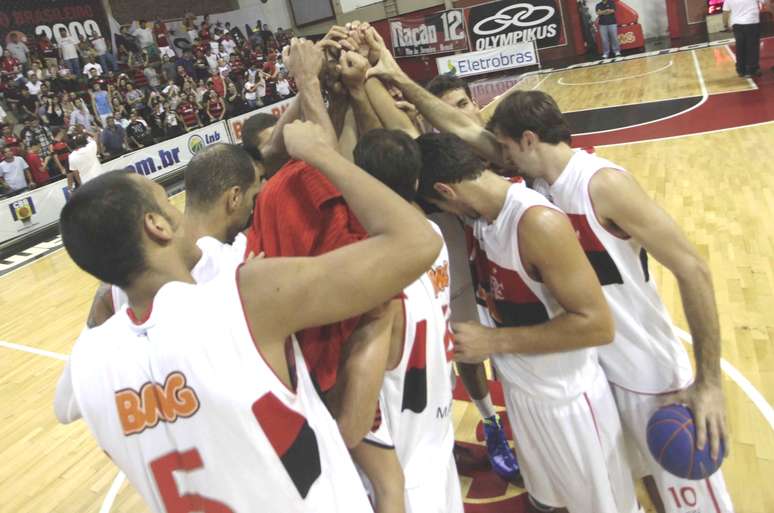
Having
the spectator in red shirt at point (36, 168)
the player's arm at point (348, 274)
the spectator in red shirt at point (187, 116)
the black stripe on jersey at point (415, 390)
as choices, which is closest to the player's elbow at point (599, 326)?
the black stripe on jersey at point (415, 390)

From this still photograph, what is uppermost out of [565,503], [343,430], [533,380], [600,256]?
[600,256]

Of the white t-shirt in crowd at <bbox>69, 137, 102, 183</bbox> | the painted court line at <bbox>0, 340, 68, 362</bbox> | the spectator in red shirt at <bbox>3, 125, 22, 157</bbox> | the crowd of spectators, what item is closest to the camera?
the painted court line at <bbox>0, 340, 68, 362</bbox>

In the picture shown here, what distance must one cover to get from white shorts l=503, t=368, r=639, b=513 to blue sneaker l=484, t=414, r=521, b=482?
2.44 feet

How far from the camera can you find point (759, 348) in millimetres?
3787

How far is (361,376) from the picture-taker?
1517mm

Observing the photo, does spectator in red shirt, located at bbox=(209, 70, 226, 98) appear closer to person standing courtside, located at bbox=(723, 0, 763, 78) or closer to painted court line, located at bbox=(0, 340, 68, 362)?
painted court line, located at bbox=(0, 340, 68, 362)

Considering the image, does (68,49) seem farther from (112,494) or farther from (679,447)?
(679,447)

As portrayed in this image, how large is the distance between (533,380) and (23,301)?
786 centimetres

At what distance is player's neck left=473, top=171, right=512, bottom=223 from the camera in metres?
1.98

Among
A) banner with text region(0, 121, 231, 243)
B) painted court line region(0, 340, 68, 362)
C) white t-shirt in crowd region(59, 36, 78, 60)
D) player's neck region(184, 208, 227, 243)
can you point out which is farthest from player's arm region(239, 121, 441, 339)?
white t-shirt in crowd region(59, 36, 78, 60)

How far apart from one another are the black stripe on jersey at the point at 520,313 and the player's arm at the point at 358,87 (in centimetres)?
83

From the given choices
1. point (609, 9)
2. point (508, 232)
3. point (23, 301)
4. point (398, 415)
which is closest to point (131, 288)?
point (398, 415)

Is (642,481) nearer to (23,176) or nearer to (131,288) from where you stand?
(131,288)

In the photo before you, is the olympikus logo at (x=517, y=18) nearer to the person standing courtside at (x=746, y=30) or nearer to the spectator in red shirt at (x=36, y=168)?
the person standing courtside at (x=746, y=30)
